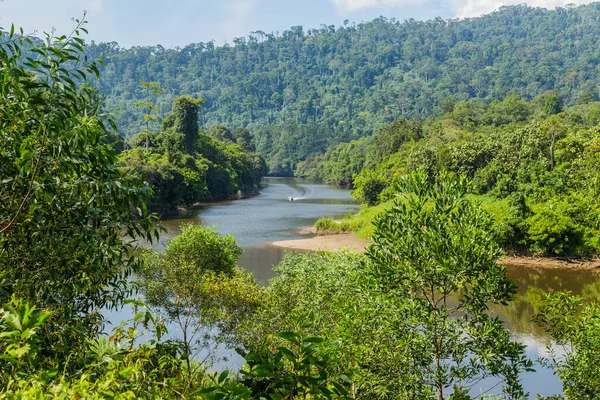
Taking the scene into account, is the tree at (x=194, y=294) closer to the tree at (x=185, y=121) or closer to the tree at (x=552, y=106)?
the tree at (x=185, y=121)

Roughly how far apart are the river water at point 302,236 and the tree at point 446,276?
491cm

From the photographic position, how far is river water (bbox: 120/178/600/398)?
65.9ft

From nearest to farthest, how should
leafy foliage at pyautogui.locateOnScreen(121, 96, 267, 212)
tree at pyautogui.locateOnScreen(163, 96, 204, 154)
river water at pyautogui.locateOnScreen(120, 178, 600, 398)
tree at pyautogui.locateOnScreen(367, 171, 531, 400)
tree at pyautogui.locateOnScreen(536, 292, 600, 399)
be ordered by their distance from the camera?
1. tree at pyautogui.locateOnScreen(367, 171, 531, 400)
2. tree at pyautogui.locateOnScreen(536, 292, 600, 399)
3. river water at pyautogui.locateOnScreen(120, 178, 600, 398)
4. leafy foliage at pyautogui.locateOnScreen(121, 96, 267, 212)
5. tree at pyautogui.locateOnScreen(163, 96, 204, 154)

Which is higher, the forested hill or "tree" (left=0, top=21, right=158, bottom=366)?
the forested hill

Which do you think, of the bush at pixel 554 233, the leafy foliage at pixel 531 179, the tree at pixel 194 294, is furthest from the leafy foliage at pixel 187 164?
the bush at pixel 554 233

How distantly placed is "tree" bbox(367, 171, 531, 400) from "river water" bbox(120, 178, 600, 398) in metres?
4.91

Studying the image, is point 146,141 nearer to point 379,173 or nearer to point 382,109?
point 379,173

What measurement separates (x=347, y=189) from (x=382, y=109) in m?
71.5

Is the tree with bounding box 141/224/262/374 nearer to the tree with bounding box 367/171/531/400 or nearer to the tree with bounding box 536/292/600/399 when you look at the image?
the tree with bounding box 367/171/531/400

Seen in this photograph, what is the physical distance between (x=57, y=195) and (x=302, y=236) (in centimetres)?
3684

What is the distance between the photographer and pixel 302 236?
136ft

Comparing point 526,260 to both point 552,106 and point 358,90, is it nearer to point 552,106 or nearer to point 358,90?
point 552,106

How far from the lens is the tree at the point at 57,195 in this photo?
4.69 m

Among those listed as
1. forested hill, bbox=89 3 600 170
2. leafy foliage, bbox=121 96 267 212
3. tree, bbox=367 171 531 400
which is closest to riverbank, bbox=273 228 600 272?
leafy foliage, bbox=121 96 267 212
